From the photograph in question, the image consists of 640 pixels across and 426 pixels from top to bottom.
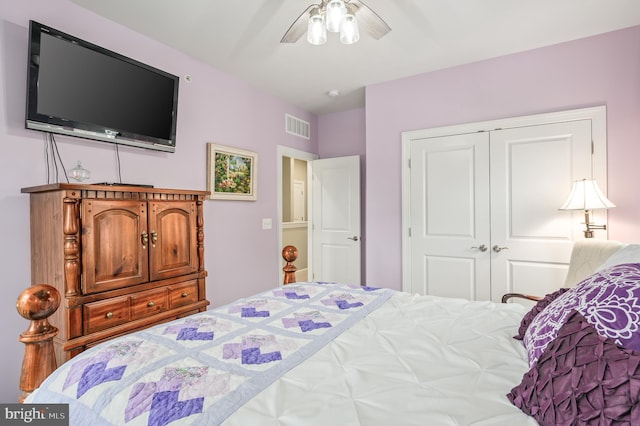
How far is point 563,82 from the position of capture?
277cm

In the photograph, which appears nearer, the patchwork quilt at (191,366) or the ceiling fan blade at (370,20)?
the patchwork quilt at (191,366)

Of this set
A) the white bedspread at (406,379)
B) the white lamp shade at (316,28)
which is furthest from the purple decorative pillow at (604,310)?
the white lamp shade at (316,28)

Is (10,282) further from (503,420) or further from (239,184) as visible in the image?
(503,420)

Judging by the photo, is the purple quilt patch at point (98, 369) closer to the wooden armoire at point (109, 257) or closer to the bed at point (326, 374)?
the bed at point (326, 374)

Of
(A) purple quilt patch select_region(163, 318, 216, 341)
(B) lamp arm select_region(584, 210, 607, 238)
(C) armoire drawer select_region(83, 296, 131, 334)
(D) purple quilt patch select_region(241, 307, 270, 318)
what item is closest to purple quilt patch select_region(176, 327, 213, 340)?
(A) purple quilt patch select_region(163, 318, 216, 341)

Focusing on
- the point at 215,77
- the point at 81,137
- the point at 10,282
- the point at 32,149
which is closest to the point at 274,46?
the point at 215,77

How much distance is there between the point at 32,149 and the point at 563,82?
3.99 meters

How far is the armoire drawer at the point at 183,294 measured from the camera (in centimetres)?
228

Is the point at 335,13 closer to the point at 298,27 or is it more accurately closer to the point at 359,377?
the point at 298,27

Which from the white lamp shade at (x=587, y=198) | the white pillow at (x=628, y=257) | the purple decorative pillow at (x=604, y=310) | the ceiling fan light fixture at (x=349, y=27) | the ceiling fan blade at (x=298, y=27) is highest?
the ceiling fan blade at (x=298, y=27)

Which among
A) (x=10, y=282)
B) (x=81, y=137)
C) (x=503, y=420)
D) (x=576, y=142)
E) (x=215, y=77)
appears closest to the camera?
(x=503, y=420)

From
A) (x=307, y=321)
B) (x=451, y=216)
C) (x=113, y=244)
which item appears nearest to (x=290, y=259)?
(x=307, y=321)

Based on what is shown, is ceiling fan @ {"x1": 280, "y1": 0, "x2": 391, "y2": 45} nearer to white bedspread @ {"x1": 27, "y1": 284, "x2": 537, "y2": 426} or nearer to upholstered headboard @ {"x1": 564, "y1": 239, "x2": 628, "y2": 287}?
white bedspread @ {"x1": 27, "y1": 284, "x2": 537, "y2": 426}

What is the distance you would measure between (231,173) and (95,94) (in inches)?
53.5
